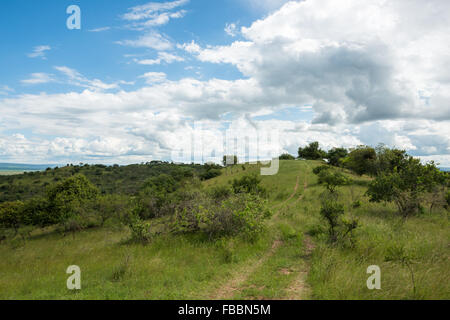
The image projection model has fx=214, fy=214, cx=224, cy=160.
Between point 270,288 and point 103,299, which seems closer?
point 103,299

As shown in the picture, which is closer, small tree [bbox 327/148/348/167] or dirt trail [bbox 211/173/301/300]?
dirt trail [bbox 211/173/301/300]

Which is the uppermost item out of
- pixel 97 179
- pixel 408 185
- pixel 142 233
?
pixel 408 185

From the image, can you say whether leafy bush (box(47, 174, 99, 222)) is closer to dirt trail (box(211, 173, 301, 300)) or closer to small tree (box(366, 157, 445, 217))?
dirt trail (box(211, 173, 301, 300))

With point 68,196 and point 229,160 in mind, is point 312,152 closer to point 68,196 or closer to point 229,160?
point 229,160

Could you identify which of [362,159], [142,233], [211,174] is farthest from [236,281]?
[211,174]

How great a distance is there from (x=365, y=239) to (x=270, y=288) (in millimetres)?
5898

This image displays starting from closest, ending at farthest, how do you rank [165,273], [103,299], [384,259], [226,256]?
1. [103,299]
2. [165,273]
3. [384,259]
4. [226,256]

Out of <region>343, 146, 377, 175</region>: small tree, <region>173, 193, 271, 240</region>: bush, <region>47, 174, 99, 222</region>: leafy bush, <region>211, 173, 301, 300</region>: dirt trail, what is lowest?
<region>47, 174, 99, 222</region>: leafy bush

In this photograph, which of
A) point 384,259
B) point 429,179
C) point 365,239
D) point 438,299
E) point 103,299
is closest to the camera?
point 438,299

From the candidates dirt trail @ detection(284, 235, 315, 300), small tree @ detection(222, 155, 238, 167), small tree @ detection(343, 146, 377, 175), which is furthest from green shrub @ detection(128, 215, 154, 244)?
small tree @ detection(222, 155, 238, 167)

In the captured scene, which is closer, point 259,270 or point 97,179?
point 259,270

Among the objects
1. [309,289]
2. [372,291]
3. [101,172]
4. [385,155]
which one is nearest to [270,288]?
[309,289]

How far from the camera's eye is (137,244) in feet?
37.6

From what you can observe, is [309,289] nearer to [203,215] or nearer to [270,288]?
[270,288]
